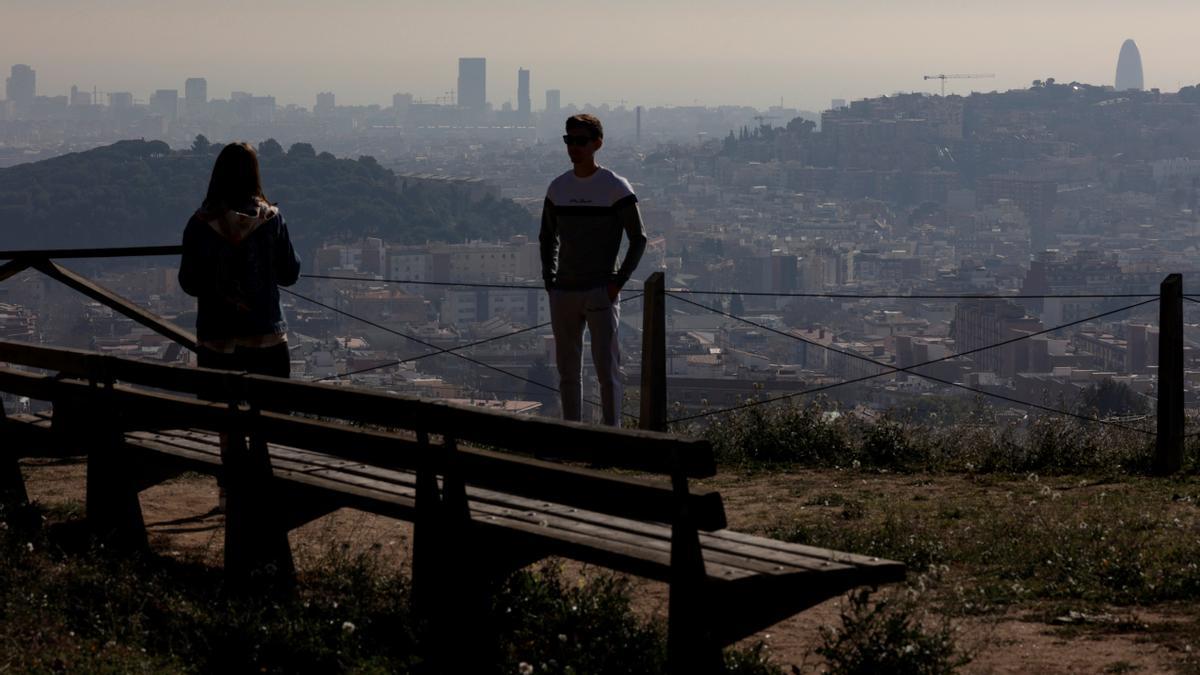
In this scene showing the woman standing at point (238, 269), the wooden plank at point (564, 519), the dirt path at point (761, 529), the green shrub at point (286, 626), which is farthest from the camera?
the woman standing at point (238, 269)

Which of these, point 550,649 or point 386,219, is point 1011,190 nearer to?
point 386,219

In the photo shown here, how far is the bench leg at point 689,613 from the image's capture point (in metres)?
3.50

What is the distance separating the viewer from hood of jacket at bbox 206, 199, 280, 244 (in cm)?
547

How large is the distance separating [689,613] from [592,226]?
137 inches

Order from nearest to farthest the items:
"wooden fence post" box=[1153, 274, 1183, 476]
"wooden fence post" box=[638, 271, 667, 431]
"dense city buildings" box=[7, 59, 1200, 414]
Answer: "wooden fence post" box=[1153, 274, 1183, 476]
"wooden fence post" box=[638, 271, 667, 431]
"dense city buildings" box=[7, 59, 1200, 414]

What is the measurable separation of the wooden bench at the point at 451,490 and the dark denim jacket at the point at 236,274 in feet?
1.35

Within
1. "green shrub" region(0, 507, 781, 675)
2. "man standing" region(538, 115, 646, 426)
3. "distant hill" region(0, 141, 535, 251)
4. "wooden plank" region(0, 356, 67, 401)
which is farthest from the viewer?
"distant hill" region(0, 141, 535, 251)

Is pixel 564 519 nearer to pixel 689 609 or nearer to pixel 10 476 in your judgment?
pixel 689 609

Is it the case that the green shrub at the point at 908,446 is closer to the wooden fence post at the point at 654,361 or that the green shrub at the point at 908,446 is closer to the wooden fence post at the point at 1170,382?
the wooden fence post at the point at 1170,382

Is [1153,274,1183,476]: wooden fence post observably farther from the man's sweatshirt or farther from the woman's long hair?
the woman's long hair

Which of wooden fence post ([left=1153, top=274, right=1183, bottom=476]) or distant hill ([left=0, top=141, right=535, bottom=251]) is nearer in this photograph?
wooden fence post ([left=1153, top=274, right=1183, bottom=476])

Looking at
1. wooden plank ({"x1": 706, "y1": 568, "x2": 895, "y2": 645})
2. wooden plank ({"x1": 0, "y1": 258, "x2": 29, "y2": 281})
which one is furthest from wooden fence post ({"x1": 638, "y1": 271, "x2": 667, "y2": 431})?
wooden plank ({"x1": 706, "y1": 568, "x2": 895, "y2": 645})

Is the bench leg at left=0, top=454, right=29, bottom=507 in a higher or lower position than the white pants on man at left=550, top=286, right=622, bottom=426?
lower

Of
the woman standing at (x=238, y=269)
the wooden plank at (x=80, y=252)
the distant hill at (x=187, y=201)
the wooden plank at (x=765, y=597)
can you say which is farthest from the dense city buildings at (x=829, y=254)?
the wooden plank at (x=765, y=597)
